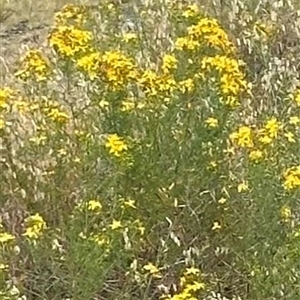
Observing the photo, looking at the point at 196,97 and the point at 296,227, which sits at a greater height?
the point at 196,97

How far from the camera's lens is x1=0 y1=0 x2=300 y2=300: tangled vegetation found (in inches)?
119

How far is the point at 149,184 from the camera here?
3277 millimetres

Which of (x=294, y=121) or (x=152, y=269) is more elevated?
(x=294, y=121)

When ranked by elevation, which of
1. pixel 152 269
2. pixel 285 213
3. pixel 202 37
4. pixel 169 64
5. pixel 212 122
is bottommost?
pixel 152 269

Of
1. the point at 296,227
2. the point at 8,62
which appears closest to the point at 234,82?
the point at 296,227

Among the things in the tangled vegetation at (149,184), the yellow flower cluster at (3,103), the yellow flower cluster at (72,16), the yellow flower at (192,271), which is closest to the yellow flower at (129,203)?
the tangled vegetation at (149,184)

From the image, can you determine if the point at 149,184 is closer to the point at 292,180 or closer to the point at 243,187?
the point at 243,187

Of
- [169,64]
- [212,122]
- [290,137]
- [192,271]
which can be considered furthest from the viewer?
[169,64]

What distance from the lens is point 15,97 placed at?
3.84 m

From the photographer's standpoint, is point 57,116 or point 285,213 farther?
point 57,116

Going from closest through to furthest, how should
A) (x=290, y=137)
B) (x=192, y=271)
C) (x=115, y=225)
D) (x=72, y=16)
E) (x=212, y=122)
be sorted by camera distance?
(x=115, y=225)
(x=192, y=271)
(x=212, y=122)
(x=290, y=137)
(x=72, y=16)

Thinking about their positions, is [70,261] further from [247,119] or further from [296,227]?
[247,119]

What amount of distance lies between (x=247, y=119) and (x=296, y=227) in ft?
2.48

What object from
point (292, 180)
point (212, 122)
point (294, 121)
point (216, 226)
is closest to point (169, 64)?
point (212, 122)
